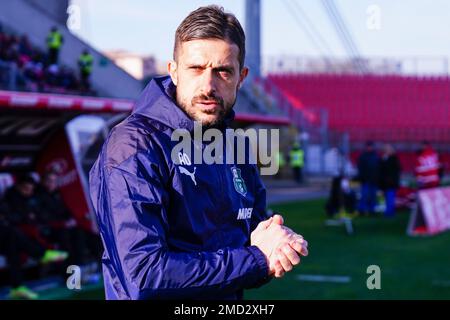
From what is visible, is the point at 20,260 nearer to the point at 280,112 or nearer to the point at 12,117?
the point at 12,117

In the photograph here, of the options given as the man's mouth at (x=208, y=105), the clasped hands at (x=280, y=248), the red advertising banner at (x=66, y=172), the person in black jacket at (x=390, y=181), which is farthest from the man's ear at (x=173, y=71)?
the person in black jacket at (x=390, y=181)

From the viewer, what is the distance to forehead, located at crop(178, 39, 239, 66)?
2375 mm

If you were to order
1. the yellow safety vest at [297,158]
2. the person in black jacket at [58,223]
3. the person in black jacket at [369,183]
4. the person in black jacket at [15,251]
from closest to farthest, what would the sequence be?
1. the person in black jacket at [15,251]
2. the person in black jacket at [58,223]
3. the person in black jacket at [369,183]
4. the yellow safety vest at [297,158]

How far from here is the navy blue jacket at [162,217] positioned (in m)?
2.15

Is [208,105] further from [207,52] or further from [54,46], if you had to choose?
[54,46]

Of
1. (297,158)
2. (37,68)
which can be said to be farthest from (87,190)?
(297,158)

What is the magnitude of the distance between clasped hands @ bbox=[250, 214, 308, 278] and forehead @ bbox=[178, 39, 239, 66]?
21.6 inches

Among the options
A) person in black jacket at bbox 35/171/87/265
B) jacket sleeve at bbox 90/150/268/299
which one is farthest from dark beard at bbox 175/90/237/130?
person in black jacket at bbox 35/171/87/265

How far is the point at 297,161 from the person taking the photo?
28109 millimetres

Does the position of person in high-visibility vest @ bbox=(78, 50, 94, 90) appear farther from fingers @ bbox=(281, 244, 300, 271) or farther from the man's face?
fingers @ bbox=(281, 244, 300, 271)

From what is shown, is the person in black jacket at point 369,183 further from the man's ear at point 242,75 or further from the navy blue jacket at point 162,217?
the navy blue jacket at point 162,217

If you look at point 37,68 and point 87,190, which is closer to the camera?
point 87,190

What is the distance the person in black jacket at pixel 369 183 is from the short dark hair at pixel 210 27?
1617 centimetres

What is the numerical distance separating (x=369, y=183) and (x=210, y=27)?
16.4 metres
